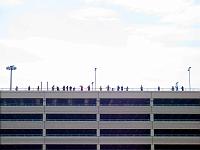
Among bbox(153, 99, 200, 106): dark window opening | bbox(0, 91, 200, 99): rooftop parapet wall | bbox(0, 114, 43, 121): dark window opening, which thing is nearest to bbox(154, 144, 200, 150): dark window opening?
bbox(153, 99, 200, 106): dark window opening

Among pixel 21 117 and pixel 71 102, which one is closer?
pixel 21 117

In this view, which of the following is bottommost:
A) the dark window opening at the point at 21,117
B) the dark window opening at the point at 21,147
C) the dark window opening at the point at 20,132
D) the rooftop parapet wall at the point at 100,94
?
the dark window opening at the point at 21,147

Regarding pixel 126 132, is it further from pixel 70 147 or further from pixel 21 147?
pixel 21 147

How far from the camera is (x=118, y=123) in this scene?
92188mm

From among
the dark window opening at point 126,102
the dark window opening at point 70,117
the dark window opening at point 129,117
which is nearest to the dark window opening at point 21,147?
the dark window opening at point 70,117

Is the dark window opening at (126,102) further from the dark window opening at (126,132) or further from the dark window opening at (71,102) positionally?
the dark window opening at (126,132)

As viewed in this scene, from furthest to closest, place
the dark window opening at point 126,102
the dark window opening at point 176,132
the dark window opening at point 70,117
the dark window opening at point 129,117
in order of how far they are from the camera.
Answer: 1. the dark window opening at point 126,102
2. the dark window opening at point 176,132
3. the dark window opening at point 129,117
4. the dark window opening at point 70,117

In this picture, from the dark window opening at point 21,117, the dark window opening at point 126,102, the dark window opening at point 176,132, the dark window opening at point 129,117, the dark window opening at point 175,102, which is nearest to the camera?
the dark window opening at point 21,117

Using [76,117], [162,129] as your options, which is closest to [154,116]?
[162,129]

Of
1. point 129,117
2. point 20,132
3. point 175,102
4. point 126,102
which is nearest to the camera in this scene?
point 20,132

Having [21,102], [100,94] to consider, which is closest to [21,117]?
[21,102]

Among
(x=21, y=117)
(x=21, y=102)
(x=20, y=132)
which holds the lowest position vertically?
(x=20, y=132)

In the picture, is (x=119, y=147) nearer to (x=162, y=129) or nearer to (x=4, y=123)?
(x=162, y=129)

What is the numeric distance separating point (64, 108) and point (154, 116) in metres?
18.2
